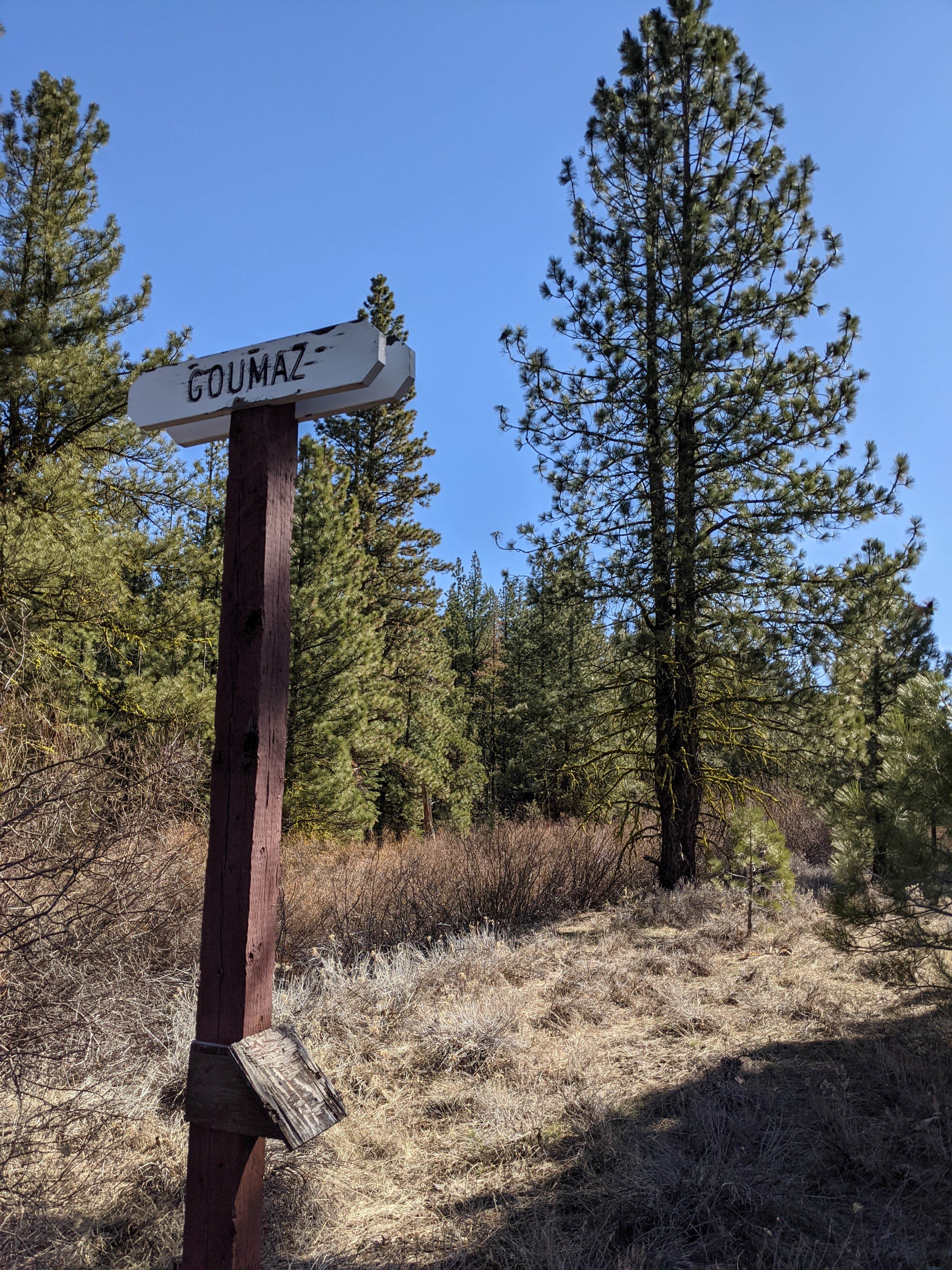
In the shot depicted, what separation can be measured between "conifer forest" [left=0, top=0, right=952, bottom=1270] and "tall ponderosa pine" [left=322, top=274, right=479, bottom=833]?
6.31 metres

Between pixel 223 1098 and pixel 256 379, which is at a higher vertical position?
pixel 256 379

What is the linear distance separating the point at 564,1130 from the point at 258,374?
350 cm

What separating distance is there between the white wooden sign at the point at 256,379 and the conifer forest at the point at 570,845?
83.7 inches

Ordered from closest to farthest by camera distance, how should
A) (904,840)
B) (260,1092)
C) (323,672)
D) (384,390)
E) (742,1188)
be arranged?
(260,1092), (384,390), (742,1188), (904,840), (323,672)

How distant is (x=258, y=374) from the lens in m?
2.72

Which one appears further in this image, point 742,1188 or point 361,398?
point 742,1188

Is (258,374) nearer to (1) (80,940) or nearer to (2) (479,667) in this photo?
(1) (80,940)

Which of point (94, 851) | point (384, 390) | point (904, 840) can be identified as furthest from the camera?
point (94, 851)

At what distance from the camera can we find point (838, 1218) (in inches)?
121

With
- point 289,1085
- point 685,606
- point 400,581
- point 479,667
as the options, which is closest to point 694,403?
point 685,606

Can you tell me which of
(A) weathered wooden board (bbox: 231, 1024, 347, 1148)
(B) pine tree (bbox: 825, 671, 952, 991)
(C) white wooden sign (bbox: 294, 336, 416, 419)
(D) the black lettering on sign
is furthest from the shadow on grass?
(D) the black lettering on sign

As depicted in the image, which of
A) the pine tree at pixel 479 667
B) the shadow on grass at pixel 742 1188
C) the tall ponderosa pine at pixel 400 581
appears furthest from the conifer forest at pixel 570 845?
the pine tree at pixel 479 667

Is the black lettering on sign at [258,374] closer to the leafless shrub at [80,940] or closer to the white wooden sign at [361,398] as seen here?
the white wooden sign at [361,398]

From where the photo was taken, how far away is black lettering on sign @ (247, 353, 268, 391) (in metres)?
2.71
